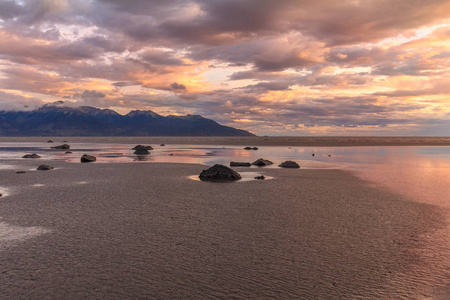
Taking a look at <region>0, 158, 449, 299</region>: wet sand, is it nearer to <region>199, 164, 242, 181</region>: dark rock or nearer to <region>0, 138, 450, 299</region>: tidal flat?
<region>0, 138, 450, 299</region>: tidal flat

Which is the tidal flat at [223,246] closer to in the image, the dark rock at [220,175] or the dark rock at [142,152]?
the dark rock at [220,175]

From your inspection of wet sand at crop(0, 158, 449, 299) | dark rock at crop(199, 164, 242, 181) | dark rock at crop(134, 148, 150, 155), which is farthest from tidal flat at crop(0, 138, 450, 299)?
dark rock at crop(134, 148, 150, 155)

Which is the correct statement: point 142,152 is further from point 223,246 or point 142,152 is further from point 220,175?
point 223,246

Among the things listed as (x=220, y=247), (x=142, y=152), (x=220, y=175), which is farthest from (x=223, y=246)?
(x=142, y=152)

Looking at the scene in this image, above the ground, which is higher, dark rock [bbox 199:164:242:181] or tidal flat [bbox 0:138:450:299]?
dark rock [bbox 199:164:242:181]

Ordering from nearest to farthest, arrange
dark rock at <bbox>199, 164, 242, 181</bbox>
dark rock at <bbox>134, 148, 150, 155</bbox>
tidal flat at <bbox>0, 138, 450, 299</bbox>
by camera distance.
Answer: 1. tidal flat at <bbox>0, 138, 450, 299</bbox>
2. dark rock at <bbox>199, 164, 242, 181</bbox>
3. dark rock at <bbox>134, 148, 150, 155</bbox>

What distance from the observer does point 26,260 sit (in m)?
7.20

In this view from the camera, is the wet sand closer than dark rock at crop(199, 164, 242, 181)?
Yes

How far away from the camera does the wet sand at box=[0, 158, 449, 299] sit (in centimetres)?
593

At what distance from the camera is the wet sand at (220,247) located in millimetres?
5926

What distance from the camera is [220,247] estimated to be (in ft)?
26.3

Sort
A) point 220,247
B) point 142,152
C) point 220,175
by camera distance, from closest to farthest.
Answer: point 220,247
point 220,175
point 142,152

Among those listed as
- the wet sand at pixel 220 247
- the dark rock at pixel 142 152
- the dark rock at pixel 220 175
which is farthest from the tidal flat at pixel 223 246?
the dark rock at pixel 142 152

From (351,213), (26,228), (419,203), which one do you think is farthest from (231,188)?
(26,228)
